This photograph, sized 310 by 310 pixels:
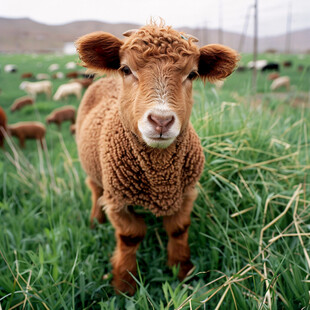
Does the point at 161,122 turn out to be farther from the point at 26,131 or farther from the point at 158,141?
the point at 26,131

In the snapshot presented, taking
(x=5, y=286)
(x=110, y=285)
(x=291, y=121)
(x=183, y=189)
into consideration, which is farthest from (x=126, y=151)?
(x=291, y=121)

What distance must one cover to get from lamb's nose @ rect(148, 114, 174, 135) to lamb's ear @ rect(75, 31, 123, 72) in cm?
73

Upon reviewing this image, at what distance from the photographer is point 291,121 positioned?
372 centimetres

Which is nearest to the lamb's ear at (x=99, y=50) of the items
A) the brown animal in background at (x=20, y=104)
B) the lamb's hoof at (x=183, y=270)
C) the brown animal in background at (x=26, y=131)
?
the lamb's hoof at (x=183, y=270)

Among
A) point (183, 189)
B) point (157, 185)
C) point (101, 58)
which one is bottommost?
point (183, 189)

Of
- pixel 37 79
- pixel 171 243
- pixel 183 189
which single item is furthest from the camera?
pixel 37 79

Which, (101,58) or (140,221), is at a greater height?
(101,58)

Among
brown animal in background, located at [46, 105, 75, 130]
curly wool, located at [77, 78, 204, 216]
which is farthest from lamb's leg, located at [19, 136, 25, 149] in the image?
Answer: curly wool, located at [77, 78, 204, 216]

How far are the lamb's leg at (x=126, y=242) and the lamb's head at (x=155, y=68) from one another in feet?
2.63

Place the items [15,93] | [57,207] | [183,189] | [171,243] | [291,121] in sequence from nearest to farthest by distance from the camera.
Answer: [183,189]
[171,243]
[57,207]
[291,121]
[15,93]

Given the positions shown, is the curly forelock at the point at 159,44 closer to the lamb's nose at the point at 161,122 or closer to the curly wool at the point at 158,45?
the curly wool at the point at 158,45

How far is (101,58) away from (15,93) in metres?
10.8

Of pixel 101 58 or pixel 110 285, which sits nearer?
pixel 101 58

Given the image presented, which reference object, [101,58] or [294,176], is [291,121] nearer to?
[294,176]
